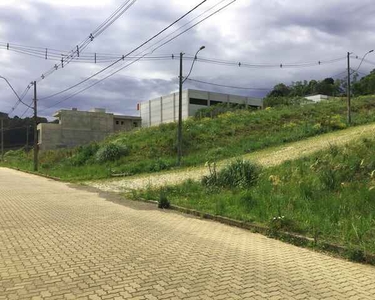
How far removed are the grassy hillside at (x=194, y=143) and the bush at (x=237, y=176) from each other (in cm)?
1218

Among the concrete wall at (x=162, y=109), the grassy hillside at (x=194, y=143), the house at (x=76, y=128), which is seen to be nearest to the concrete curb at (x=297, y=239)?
the grassy hillside at (x=194, y=143)

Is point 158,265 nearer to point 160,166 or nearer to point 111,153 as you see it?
point 160,166

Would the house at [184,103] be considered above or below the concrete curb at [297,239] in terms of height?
above

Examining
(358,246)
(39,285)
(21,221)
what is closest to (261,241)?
(358,246)

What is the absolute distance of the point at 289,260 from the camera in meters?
7.16

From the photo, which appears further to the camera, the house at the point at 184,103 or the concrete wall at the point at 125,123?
the concrete wall at the point at 125,123

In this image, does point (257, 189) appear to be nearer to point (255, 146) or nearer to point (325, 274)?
→ point (325, 274)

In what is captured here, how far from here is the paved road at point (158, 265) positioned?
526cm

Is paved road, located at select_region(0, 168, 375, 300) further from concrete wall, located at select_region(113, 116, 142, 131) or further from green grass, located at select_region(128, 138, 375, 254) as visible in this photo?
concrete wall, located at select_region(113, 116, 142, 131)

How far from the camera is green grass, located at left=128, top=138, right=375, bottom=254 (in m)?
8.62

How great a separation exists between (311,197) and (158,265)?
237 inches

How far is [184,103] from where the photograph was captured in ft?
289

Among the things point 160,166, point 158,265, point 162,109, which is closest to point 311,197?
point 158,265

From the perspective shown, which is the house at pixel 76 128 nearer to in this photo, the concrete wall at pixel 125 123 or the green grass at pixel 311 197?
the concrete wall at pixel 125 123
